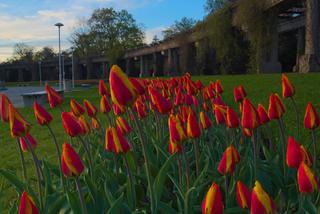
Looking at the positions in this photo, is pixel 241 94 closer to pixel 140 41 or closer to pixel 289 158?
pixel 289 158

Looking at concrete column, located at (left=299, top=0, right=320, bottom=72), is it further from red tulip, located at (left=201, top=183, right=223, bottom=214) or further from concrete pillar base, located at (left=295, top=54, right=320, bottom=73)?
red tulip, located at (left=201, top=183, right=223, bottom=214)

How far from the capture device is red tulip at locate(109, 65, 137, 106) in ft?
5.37

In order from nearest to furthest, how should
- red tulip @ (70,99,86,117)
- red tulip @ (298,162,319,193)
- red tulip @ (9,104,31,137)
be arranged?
1. red tulip @ (298,162,319,193)
2. red tulip @ (9,104,31,137)
3. red tulip @ (70,99,86,117)

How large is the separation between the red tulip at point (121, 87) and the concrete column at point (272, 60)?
69.6ft

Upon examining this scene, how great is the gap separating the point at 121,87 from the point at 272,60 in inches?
867

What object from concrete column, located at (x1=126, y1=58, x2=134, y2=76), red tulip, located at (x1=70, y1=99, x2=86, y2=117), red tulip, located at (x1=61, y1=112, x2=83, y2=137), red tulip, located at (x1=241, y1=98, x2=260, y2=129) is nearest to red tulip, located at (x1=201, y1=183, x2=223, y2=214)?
red tulip, located at (x1=241, y1=98, x2=260, y2=129)

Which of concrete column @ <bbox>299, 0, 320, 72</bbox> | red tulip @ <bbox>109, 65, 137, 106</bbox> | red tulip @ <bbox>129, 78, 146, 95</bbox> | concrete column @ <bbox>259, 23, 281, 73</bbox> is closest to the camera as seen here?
red tulip @ <bbox>109, 65, 137, 106</bbox>

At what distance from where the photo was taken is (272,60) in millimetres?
22797

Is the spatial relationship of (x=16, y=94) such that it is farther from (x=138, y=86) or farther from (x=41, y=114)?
(x=138, y=86)

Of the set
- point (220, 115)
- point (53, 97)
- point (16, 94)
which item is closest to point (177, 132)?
point (220, 115)

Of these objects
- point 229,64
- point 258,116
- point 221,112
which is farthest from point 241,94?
point 229,64

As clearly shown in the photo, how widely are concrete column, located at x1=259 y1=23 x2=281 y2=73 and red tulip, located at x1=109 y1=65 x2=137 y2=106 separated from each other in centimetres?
2121

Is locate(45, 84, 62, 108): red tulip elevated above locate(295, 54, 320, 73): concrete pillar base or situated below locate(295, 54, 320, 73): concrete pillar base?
A: below

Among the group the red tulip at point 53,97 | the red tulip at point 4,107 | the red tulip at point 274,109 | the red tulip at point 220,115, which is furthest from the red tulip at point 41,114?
the red tulip at point 274,109
